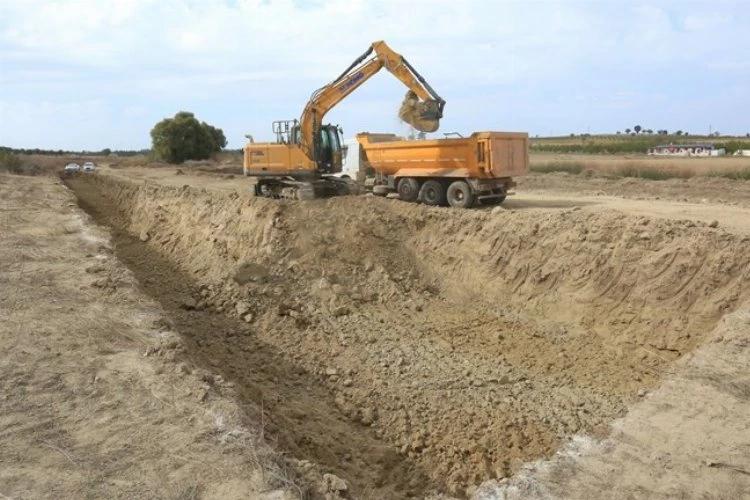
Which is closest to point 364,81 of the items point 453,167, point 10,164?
point 453,167

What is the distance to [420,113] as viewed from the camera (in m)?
15.3

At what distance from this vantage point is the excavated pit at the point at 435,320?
6.66m

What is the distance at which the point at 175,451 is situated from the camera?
14.9ft

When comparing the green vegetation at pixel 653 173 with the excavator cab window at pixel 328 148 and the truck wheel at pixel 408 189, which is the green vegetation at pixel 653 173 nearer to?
the truck wheel at pixel 408 189

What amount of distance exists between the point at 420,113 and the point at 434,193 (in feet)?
6.90

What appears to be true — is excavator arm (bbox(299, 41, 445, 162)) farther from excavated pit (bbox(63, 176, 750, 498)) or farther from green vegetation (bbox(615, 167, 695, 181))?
green vegetation (bbox(615, 167, 695, 181))

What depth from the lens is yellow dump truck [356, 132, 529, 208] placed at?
551 inches

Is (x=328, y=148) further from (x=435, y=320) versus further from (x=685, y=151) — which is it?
(x=685, y=151)

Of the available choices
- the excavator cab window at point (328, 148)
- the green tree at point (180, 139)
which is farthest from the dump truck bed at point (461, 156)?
the green tree at point (180, 139)

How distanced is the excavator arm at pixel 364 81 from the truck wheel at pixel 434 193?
150 centimetres

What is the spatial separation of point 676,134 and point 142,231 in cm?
8686

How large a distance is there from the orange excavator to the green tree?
46.3 metres


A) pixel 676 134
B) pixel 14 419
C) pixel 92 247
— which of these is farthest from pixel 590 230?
pixel 676 134

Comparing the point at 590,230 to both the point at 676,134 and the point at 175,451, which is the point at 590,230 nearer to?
the point at 175,451
